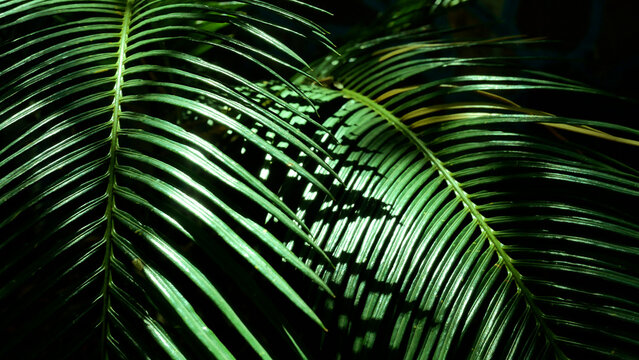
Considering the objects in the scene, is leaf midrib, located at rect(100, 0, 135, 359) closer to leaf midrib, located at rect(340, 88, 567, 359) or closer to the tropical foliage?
the tropical foliage

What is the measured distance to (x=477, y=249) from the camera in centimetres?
60

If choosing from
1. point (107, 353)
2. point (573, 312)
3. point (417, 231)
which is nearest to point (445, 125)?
point (417, 231)

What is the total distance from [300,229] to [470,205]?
0.29m

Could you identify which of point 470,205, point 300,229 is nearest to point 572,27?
point 470,205

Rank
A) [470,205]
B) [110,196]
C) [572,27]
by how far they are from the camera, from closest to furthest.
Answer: [110,196] → [470,205] → [572,27]

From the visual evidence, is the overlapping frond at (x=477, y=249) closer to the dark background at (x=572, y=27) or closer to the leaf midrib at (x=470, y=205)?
the leaf midrib at (x=470, y=205)

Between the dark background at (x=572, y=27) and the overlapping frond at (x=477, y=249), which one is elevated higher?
the dark background at (x=572, y=27)

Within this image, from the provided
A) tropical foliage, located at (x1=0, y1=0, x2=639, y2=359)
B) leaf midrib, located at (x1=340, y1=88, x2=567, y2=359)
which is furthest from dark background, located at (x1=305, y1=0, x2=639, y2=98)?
tropical foliage, located at (x1=0, y1=0, x2=639, y2=359)

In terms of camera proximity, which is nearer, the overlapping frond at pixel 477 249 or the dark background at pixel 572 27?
the overlapping frond at pixel 477 249

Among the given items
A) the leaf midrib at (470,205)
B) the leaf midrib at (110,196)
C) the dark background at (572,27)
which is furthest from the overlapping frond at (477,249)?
the dark background at (572,27)

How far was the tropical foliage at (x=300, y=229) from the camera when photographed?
477 millimetres

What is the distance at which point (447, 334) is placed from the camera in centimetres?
55

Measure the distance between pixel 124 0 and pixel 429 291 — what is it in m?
0.76

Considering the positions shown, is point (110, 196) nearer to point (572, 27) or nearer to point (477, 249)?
point (477, 249)
